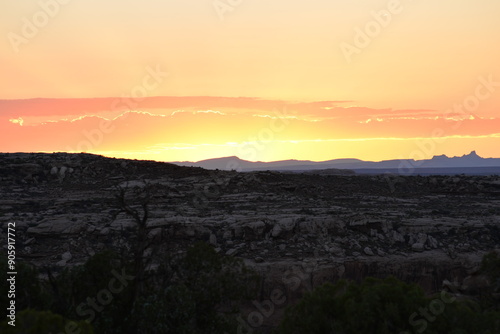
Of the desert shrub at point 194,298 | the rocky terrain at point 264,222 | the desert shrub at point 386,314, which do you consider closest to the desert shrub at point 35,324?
the desert shrub at point 194,298

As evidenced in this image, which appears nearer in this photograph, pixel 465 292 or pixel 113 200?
pixel 465 292

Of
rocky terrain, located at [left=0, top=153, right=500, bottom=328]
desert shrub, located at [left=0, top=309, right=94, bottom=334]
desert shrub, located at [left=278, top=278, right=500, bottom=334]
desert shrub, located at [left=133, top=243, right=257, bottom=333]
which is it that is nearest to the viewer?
desert shrub, located at [left=0, top=309, right=94, bottom=334]

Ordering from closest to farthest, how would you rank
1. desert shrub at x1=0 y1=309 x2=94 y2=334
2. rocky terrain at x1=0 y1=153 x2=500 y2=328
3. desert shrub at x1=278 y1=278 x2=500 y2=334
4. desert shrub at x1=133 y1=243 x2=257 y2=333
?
desert shrub at x1=0 y1=309 x2=94 y2=334 < desert shrub at x1=278 y1=278 x2=500 y2=334 < desert shrub at x1=133 y1=243 x2=257 y2=333 < rocky terrain at x1=0 y1=153 x2=500 y2=328

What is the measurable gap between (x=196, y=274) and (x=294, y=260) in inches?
317

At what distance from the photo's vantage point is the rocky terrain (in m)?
23.0

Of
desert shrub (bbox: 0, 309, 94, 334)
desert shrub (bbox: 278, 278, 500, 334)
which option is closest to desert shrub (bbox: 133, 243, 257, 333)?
desert shrub (bbox: 278, 278, 500, 334)

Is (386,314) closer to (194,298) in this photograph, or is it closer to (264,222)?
(194,298)

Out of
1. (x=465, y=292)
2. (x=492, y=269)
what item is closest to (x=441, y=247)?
(x=465, y=292)

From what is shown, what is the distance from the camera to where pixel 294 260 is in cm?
2275

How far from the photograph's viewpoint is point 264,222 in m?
25.4

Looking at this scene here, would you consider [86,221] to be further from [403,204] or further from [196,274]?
[403,204]

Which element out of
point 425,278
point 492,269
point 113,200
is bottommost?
point 425,278

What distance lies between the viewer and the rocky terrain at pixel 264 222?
22969 millimetres

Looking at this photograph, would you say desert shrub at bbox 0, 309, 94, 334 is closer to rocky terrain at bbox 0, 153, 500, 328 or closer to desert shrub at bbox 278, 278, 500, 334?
desert shrub at bbox 278, 278, 500, 334
